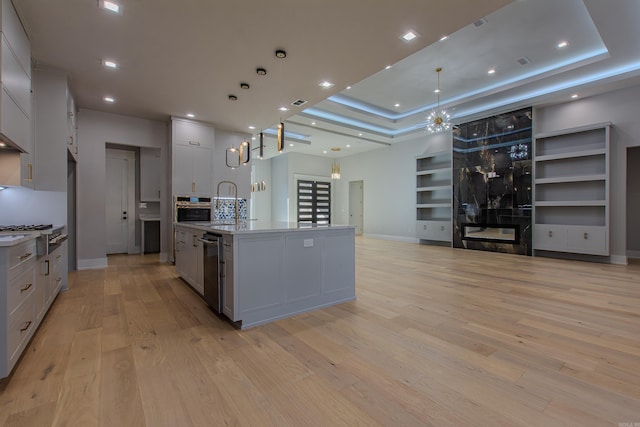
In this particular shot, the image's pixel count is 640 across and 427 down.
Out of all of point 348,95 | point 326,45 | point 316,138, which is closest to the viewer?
point 326,45

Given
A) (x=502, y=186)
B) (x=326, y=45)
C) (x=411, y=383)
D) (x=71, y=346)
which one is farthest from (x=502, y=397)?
(x=502, y=186)

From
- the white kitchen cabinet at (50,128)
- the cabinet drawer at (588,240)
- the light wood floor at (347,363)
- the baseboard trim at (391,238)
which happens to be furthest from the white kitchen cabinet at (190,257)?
the baseboard trim at (391,238)

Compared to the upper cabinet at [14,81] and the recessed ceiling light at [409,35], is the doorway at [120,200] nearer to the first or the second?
the upper cabinet at [14,81]

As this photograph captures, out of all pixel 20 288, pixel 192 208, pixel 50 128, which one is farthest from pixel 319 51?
pixel 192 208

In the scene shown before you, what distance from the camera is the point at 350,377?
6.02 ft

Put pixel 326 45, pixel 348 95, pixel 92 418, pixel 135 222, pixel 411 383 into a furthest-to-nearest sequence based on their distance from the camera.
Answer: pixel 135 222 → pixel 348 95 → pixel 326 45 → pixel 411 383 → pixel 92 418

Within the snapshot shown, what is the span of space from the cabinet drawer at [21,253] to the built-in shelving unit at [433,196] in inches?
335

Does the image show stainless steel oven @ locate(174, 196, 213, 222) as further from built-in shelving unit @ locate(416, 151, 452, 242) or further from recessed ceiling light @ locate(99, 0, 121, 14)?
built-in shelving unit @ locate(416, 151, 452, 242)

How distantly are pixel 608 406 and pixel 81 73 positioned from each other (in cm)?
642

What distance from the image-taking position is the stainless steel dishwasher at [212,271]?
9.44 ft

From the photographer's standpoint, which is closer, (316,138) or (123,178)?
(123,178)

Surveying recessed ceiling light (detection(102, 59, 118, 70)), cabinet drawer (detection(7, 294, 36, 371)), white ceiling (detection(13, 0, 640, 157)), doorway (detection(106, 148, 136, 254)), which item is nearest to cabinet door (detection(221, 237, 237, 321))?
cabinet drawer (detection(7, 294, 36, 371))

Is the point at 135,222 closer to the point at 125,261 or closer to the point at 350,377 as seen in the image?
the point at 125,261

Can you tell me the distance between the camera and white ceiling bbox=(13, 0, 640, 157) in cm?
289
